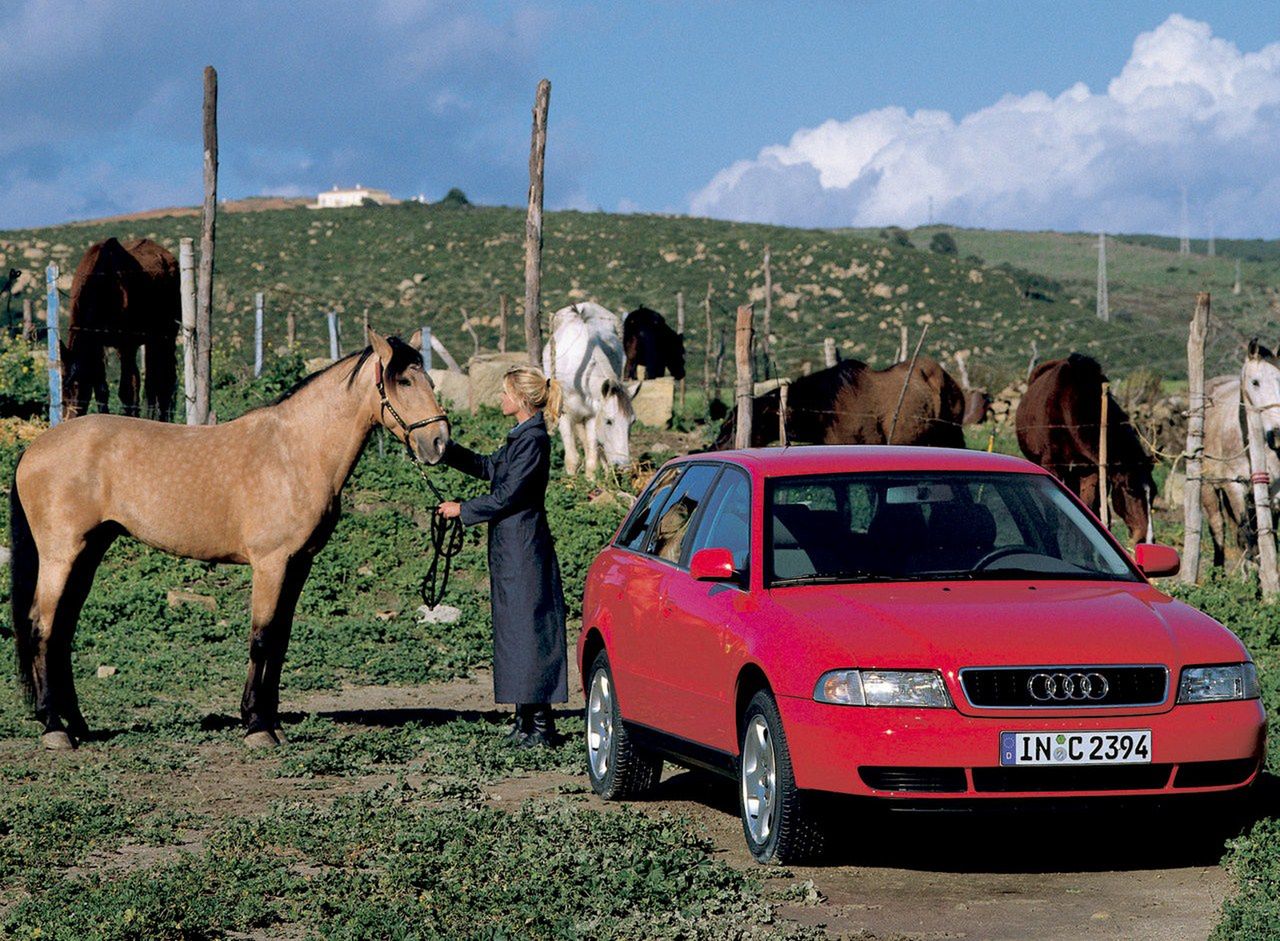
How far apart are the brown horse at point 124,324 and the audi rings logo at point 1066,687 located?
15.5m

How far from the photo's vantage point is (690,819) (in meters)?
7.66

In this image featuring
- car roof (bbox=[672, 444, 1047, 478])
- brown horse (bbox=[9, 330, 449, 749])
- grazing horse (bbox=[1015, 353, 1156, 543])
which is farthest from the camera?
grazing horse (bbox=[1015, 353, 1156, 543])

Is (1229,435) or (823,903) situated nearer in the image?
(823,903)

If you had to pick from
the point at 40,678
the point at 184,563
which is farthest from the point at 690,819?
the point at 184,563

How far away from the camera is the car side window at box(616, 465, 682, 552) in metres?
8.61

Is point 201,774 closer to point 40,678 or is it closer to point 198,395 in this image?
point 40,678

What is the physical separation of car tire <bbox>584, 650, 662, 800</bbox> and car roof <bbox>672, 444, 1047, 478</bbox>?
1.46 m

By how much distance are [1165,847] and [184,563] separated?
12207 millimetres

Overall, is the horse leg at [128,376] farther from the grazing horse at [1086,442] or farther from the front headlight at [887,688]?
the front headlight at [887,688]

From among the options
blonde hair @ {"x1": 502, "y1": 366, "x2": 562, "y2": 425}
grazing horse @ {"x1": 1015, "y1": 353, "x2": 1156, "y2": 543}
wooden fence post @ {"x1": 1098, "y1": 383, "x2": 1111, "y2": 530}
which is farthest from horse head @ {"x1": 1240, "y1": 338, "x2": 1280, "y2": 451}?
blonde hair @ {"x1": 502, "y1": 366, "x2": 562, "y2": 425}

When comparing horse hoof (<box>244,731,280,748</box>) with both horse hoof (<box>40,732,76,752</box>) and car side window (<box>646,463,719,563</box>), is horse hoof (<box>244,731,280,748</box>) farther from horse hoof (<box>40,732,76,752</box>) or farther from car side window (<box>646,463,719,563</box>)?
car side window (<box>646,463,719,563</box>)

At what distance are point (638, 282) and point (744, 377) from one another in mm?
57756

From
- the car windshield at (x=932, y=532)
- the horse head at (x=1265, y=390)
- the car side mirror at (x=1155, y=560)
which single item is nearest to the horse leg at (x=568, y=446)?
the horse head at (x=1265, y=390)

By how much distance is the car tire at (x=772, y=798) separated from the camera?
20.6 ft
